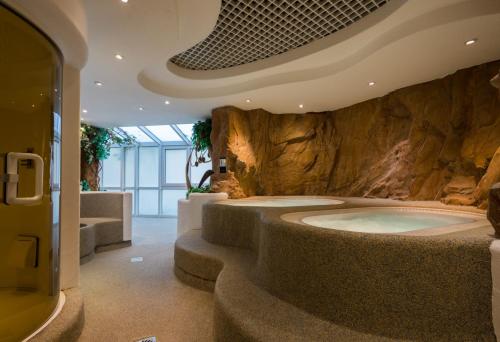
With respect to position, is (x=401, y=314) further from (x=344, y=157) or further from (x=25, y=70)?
(x=344, y=157)

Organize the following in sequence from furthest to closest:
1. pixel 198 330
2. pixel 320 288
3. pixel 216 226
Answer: pixel 216 226, pixel 198 330, pixel 320 288

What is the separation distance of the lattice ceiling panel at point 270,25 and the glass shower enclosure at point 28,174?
6.28ft

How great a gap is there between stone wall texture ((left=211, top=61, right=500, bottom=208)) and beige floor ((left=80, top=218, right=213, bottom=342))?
8.79 feet

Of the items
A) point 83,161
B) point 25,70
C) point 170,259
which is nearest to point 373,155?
point 170,259

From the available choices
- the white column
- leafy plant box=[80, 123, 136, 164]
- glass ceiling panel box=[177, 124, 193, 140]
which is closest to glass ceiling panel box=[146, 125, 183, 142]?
glass ceiling panel box=[177, 124, 193, 140]

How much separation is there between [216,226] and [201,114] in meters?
3.66

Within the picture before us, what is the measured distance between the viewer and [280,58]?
152 inches

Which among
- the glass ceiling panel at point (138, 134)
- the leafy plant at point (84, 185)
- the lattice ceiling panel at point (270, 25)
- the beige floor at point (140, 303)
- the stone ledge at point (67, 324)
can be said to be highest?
the lattice ceiling panel at point (270, 25)

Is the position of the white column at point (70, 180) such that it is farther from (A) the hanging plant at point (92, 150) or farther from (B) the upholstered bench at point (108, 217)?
(A) the hanging plant at point (92, 150)

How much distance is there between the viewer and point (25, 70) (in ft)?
6.06

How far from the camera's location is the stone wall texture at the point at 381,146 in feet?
12.9

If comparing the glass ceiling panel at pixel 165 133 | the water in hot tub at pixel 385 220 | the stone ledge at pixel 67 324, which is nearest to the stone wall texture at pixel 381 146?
the water in hot tub at pixel 385 220

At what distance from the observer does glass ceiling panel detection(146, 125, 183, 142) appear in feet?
28.0

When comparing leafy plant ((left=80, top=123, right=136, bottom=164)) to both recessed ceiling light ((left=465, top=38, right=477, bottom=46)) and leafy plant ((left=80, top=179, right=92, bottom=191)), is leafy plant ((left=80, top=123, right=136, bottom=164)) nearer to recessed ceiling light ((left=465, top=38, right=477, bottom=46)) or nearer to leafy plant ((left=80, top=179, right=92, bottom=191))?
leafy plant ((left=80, top=179, right=92, bottom=191))
